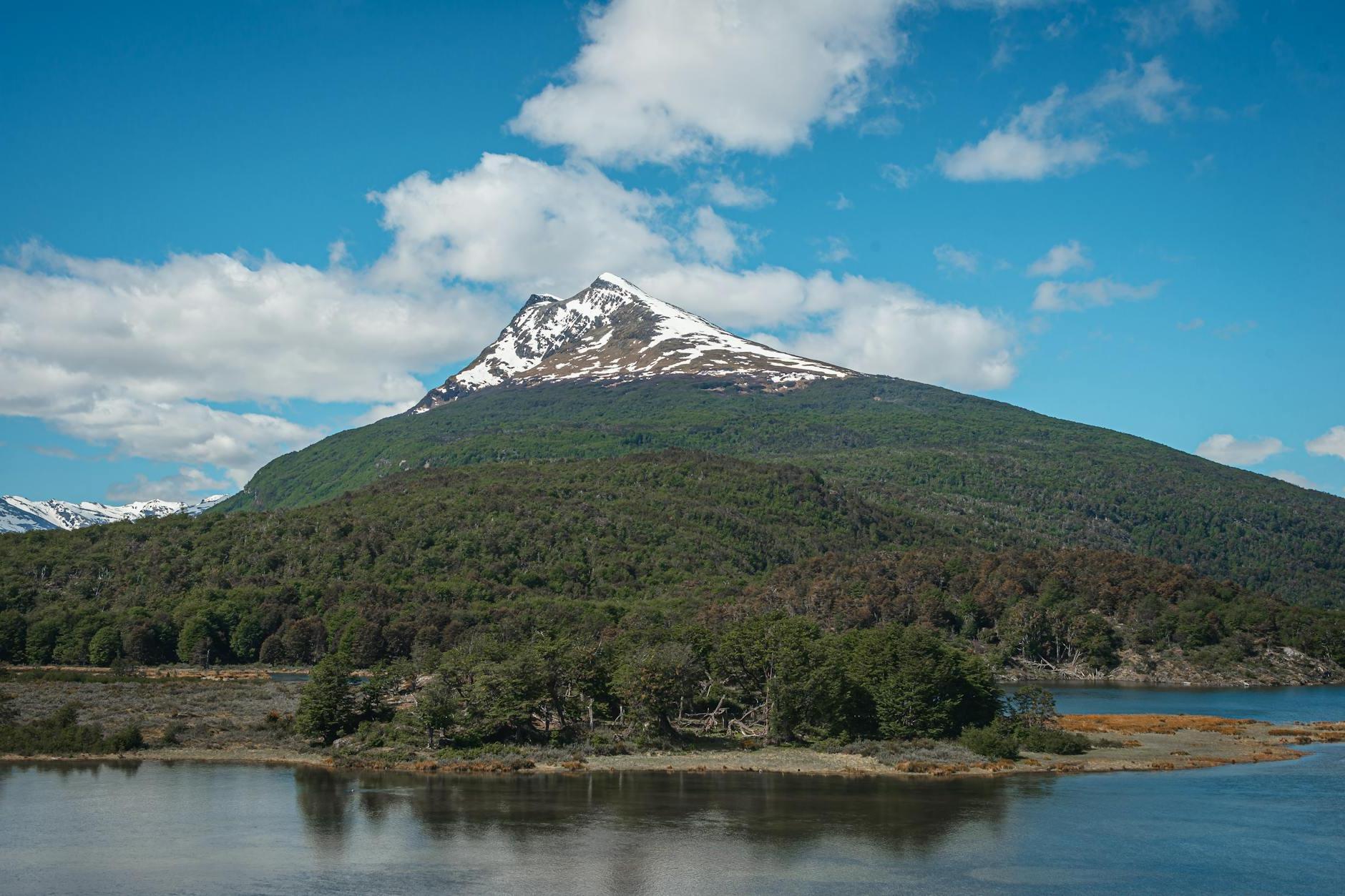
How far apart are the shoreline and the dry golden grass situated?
5.12 m

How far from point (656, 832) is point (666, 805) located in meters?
6.67

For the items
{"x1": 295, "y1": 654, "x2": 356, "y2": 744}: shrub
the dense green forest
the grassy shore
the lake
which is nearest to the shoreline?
the grassy shore

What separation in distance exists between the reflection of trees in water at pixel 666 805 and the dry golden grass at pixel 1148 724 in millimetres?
24762

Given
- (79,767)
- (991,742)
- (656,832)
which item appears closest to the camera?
(656,832)

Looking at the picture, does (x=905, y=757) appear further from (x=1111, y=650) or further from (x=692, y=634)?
(x=1111, y=650)

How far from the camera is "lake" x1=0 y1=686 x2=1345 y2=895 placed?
143ft

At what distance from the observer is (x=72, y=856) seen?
152ft

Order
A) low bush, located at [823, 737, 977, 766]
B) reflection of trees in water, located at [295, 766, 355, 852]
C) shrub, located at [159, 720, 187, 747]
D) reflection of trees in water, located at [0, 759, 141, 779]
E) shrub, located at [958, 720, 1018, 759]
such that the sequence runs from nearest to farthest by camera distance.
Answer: reflection of trees in water, located at [295, 766, 355, 852] < reflection of trees in water, located at [0, 759, 141, 779] < low bush, located at [823, 737, 977, 766] < shrub, located at [958, 720, 1018, 759] < shrub, located at [159, 720, 187, 747]

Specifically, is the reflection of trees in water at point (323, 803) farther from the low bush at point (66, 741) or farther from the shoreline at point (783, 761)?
the low bush at point (66, 741)

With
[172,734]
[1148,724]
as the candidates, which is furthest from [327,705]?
[1148,724]

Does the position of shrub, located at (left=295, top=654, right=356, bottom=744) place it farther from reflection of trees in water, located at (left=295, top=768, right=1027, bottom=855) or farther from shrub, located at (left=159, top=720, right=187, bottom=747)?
shrub, located at (left=159, top=720, right=187, bottom=747)

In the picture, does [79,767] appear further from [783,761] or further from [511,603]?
[511,603]

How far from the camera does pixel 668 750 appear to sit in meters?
74.6

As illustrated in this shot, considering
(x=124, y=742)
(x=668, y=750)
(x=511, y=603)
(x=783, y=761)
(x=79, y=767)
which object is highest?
(x=511, y=603)
